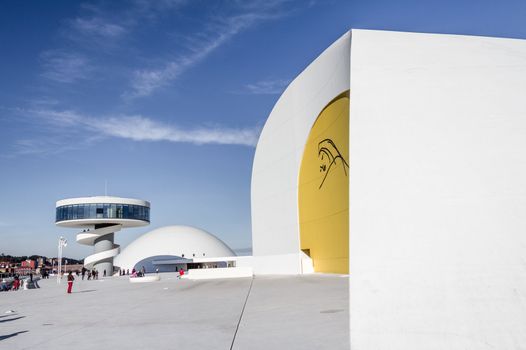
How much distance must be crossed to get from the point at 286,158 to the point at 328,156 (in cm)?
543

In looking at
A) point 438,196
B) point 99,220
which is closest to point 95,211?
point 99,220

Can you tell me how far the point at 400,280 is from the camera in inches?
201

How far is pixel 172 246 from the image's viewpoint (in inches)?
2419

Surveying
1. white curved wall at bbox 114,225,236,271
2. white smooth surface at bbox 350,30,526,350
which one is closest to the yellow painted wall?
white smooth surface at bbox 350,30,526,350

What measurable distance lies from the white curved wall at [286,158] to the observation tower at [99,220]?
26.1m

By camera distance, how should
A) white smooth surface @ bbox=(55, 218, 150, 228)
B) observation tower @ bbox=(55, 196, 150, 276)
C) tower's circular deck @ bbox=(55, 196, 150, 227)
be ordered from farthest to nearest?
white smooth surface @ bbox=(55, 218, 150, 228) < tower's circular deck @ bbox=(55, 196, 150, 227) < observation tower @ bbox=(55, 196, 150, 276)

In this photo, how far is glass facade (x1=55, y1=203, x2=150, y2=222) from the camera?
50250 mm

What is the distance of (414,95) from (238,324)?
5139mm

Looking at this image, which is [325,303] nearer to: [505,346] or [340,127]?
[505,346]

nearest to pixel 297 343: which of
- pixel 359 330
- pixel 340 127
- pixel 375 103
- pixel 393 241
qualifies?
pixel 359 330

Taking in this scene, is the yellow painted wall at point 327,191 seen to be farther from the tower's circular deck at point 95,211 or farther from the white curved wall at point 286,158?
the tower's circular deck at point 95,211

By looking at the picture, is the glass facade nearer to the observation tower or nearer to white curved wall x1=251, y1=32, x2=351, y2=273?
the observation tower

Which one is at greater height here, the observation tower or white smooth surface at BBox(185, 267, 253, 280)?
the observation tower

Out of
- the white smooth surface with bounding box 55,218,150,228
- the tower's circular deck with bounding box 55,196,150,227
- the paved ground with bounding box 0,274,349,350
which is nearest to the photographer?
the paved ground with bounding box 0,274,349,350
